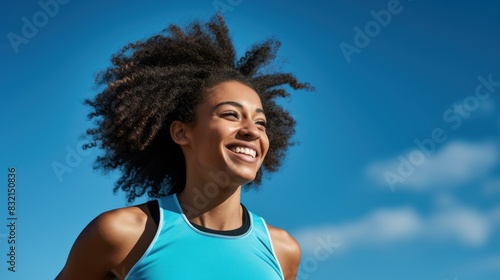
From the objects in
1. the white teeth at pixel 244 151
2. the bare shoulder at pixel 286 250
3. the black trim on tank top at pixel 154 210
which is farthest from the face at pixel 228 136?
the bare shoulder at pixel 286 250

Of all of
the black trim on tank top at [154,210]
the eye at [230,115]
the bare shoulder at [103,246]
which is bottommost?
the bare shoulder at [103,246]

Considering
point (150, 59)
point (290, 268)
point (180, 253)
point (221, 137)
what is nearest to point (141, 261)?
point (180, 253)

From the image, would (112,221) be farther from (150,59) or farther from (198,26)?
(198,26)

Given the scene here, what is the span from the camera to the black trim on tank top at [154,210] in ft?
14.2

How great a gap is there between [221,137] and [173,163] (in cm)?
94

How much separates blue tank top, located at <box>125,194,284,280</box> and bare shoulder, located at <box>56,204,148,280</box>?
0.14 meters

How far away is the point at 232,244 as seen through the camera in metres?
4.38

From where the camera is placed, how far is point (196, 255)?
165 inches

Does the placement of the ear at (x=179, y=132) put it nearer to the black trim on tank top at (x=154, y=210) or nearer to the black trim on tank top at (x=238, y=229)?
the black trim on tank top at (x=154, y=210)

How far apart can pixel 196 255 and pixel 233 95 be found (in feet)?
4.35

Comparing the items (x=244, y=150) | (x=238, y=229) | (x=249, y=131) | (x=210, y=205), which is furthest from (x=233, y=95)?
(x=238, y=229)

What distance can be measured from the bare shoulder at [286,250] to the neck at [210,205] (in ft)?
1.36

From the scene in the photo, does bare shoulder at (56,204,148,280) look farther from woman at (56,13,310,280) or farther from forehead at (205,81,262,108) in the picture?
forehead at (205,81,262,108)

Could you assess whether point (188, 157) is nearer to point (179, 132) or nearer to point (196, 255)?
point (179, 132)
